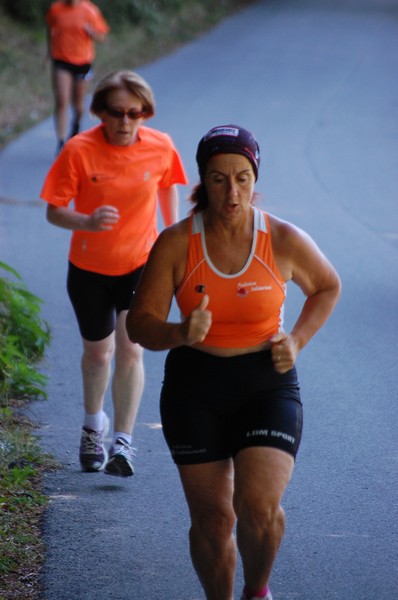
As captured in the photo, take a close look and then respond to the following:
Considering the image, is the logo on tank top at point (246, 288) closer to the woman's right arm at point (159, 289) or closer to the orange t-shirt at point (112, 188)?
the woman's right arm at point (159, 289)

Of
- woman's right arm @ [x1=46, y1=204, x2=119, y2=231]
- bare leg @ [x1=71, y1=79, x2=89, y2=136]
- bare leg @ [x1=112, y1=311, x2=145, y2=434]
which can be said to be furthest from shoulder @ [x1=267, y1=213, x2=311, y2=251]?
bare leg @ [x1=71, y1=79, x2=89, y2=136]

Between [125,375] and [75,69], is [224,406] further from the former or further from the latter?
[75,69]

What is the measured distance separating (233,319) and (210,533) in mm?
783

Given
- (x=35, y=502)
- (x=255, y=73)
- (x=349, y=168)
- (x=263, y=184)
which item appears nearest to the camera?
(x=35, y=502)

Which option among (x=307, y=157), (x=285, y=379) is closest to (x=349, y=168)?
(x=307, y=157)

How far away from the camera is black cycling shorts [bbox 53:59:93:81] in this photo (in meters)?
15.6

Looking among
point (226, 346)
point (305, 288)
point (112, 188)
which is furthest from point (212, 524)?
point (112, 188)

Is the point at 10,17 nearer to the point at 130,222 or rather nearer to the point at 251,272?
the point at 130,222

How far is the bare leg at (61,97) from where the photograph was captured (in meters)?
15.3

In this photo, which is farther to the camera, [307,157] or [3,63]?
[3,63]

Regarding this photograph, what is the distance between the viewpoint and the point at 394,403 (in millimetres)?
7215

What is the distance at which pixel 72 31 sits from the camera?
15836 mm

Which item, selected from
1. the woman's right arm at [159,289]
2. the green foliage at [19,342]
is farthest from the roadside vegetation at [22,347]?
the woman's right arm at [159,289]

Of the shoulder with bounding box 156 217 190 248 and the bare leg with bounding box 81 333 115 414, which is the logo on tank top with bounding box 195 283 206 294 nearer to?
the shoulder with bounding box 156 217 190 248
